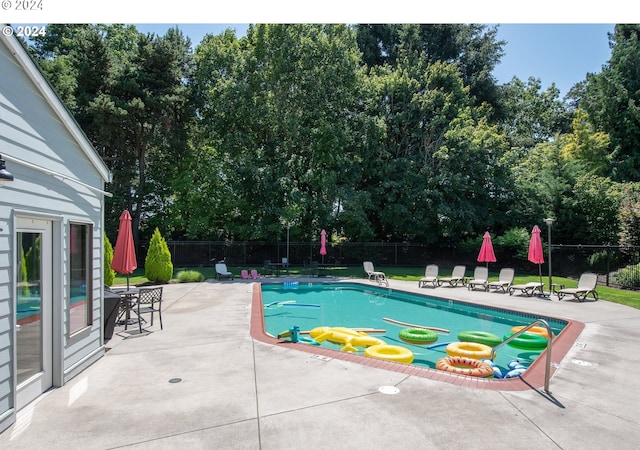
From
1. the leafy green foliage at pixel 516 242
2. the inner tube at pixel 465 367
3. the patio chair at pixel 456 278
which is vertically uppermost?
the leafy green foliage at pixel 516 242

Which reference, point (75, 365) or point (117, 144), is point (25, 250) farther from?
point (117, 144)

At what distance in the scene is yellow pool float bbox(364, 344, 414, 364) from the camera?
6883mm

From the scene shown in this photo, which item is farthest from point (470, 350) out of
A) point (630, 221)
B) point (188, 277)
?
point (630, 221)

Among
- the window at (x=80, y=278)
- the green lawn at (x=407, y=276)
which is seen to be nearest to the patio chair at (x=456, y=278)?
the green lawn at (x=407, y=276)

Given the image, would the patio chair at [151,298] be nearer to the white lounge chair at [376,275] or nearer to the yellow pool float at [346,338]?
the yellow pool float at [346,338]

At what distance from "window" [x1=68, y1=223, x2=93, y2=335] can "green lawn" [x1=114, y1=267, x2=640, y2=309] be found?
10.9 meters

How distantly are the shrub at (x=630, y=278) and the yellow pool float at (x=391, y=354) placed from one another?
41.4ft

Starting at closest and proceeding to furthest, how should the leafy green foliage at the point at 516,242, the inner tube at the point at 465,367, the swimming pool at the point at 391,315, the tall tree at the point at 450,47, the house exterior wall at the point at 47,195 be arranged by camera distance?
the house exterior wall at the point at 47,195 < the inner tube at the point at 465,367 < the swimming pool at the point at 391,315 < the leafy green foliage at the point at 516,242 < the tall tree at the point at 450,47

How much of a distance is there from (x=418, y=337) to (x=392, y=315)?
298 centimetres

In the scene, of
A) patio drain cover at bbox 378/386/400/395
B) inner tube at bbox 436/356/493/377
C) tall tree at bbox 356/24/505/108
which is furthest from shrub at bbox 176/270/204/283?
tall tree at bbox 356/24/505/108

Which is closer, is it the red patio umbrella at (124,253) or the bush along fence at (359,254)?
the red patio umbrella at (124,253)

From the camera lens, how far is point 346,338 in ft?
28.2

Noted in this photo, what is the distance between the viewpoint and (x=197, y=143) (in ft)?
83.8

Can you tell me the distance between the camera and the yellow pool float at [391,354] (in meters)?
6.88
